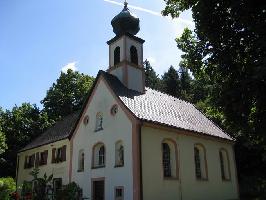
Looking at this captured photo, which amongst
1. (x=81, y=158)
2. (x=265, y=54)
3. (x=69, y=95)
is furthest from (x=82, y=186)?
(x=69, y=95)

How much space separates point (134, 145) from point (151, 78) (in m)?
55.1

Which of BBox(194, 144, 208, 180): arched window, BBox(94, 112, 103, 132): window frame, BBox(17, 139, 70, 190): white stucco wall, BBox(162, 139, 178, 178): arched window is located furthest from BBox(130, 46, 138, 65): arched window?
BBox(17, 139, 70, 190): white stucco wall

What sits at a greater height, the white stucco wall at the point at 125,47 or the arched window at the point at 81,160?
the white stucco wall at the point at 125,47

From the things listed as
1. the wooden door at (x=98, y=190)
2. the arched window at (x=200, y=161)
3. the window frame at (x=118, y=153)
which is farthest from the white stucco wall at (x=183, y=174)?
the wooden door at (x=98, y=190)

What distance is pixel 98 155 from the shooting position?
23969 millimetres

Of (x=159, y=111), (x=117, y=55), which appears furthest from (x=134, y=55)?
(x=159, y=111)

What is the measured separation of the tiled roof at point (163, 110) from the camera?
22203mm

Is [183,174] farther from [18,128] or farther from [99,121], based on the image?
[18,128]

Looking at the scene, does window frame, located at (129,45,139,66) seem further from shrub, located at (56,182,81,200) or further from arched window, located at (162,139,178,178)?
shrub, located at (56,182,81,200)

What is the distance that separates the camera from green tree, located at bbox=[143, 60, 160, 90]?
7168 cm

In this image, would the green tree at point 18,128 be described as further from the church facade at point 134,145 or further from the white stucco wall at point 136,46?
the white stucco wall at point 136,46

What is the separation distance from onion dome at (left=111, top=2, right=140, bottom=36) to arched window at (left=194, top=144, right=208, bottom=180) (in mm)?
10570

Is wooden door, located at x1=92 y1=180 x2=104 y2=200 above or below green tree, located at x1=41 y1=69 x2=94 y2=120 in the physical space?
below

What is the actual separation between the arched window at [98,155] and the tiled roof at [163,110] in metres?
3.81
